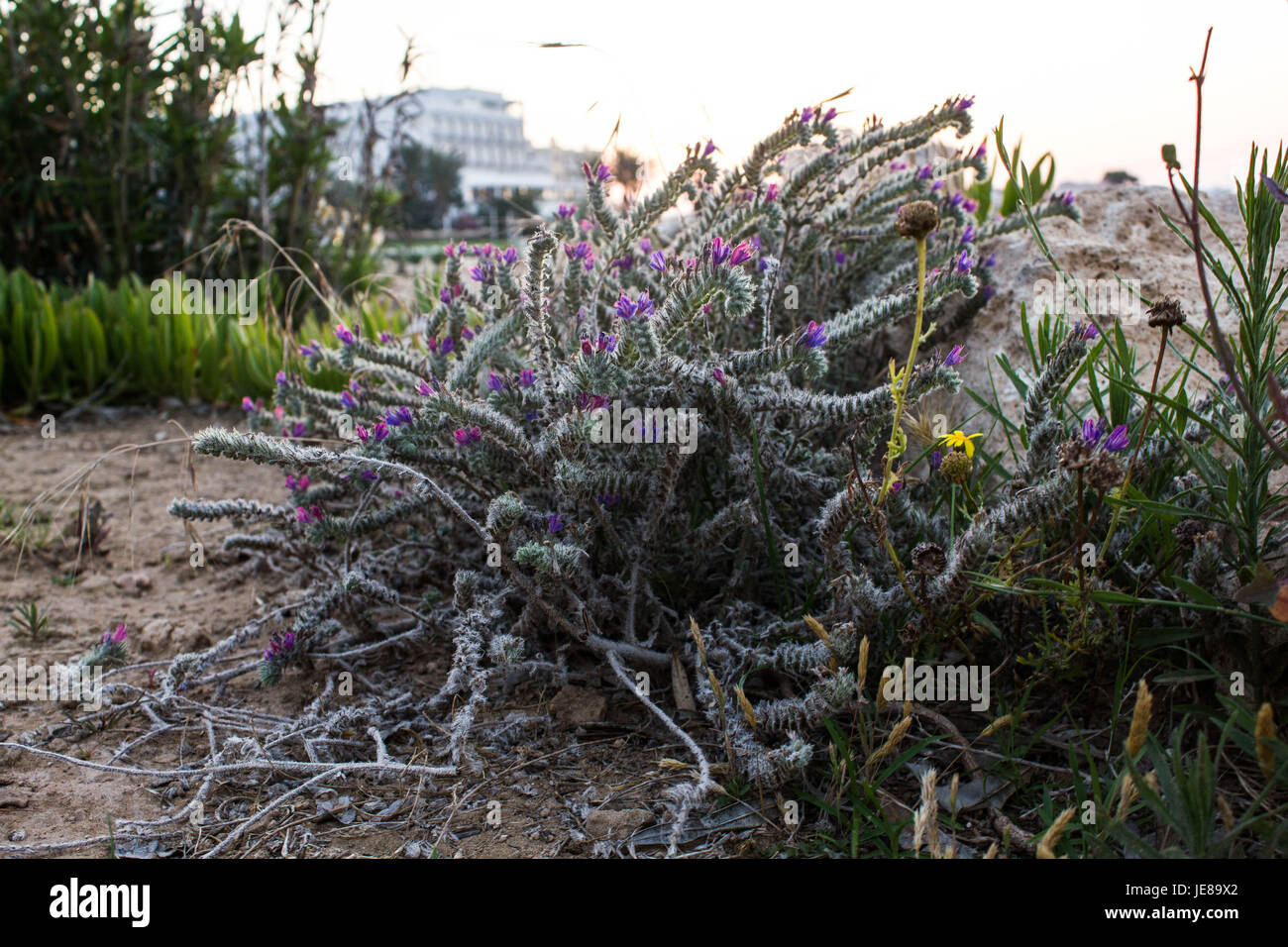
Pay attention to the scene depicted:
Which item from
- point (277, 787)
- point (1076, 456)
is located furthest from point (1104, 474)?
point (277, 787)

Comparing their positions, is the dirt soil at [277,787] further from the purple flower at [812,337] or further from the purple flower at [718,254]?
the purple flower at [718,254]

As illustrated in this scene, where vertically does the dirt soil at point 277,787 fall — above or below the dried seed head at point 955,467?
below

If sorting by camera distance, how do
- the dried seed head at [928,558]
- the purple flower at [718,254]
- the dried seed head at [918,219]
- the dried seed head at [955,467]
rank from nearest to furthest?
the dried seed head at [918,219]
the dried seed head at [955,467]
the dried seed head at [928,558]
the purple flower at [718,254]

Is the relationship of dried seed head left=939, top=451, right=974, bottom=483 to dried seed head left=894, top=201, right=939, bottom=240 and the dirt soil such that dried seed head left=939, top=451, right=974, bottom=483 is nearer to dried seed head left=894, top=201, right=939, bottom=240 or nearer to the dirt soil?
dried seed head left=894, top=201, right=939, bottom=240

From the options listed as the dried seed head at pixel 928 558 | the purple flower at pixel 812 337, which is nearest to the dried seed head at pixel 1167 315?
the dried seed head at pixel 928 558

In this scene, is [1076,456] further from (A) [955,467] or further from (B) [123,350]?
(B) [123,350]

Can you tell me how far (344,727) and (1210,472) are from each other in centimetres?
174

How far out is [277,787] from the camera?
5.99 feet

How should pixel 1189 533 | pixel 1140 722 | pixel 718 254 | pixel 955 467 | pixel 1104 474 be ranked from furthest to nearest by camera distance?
pixel 718 254, pixel 1189 533, pixel 955 467, pixel 1104 474, pixel 1140 722

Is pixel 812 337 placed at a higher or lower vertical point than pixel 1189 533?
higher

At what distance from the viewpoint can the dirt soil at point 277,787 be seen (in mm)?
1654

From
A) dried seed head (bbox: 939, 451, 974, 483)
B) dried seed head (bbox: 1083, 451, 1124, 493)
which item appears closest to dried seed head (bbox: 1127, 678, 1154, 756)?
dried seed head (bbox: 1083, 451, 1124, 493)

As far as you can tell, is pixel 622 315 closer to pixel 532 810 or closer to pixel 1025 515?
pixel 1025 515
